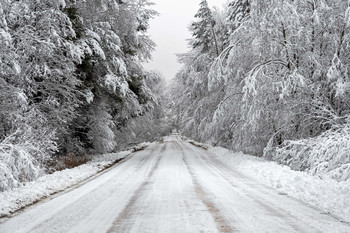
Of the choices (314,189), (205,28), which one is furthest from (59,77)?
(205,28)

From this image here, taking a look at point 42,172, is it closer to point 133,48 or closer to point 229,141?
point 133,48

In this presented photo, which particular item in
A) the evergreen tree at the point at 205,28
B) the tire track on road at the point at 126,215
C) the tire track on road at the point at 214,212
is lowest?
the tire track on road at the point at 126,215

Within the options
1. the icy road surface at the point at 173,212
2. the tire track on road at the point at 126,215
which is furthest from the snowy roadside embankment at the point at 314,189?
the tire track on road at the point at 126,215

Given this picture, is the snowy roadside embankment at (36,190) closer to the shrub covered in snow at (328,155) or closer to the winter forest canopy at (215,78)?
the winter forest canopy at (215,78)

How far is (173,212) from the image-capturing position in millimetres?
5555

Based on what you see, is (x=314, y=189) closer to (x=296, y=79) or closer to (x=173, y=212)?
(x=173, y=212)

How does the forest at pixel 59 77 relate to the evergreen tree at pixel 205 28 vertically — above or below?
below

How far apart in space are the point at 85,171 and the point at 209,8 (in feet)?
59.0

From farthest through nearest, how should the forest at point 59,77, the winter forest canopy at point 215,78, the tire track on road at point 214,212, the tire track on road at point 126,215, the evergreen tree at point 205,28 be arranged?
the evergreen tree at point 205,28, the winter forest canopy at point 215,78, the forest at point 59,77, the tire track on road at point 126,215, the tire track on road at point 214,212

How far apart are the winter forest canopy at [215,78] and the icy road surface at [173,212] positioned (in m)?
2.30

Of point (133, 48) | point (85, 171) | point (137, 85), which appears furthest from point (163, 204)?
point (133, 48)

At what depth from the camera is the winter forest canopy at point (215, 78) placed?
954 cm

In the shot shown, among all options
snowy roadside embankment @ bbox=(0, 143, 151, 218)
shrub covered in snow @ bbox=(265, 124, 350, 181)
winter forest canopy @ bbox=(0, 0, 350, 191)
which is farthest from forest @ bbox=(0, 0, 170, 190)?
shrub covered in snow @ bbox=(265, 124, 350, 181)

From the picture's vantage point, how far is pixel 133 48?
21281 mm
